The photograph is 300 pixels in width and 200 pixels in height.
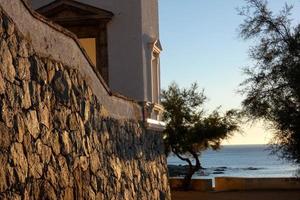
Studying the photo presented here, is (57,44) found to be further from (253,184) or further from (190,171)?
(190,171)

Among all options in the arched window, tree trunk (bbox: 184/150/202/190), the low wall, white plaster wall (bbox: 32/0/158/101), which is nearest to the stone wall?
white plaster wall (bbox: 32/0/158/101)

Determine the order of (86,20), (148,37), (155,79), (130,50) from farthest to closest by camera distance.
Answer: (155,79)
(86,20)
(148,37)
(130,50)

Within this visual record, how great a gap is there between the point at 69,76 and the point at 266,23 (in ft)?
47.4

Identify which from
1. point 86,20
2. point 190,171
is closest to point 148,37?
point 86,20

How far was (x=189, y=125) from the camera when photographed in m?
35.9

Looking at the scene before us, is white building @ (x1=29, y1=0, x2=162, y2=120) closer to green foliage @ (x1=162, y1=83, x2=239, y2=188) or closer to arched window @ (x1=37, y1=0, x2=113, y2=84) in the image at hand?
arched window @ (x1=37, y1=0, x2=113, y2=84)

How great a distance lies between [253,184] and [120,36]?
16.3 metres

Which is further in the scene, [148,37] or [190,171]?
[190,171]

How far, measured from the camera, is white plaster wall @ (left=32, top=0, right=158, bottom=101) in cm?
1662

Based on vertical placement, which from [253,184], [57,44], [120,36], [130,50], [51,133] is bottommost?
[253,184]

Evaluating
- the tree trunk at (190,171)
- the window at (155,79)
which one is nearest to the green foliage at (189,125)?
the tree trunk at (190,171)

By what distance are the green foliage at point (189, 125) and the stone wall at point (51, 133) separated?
2326 cm

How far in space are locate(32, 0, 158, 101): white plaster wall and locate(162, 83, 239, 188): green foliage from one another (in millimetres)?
18033

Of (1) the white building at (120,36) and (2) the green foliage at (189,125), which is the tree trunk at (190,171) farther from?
(1) the white building at (120,36)
